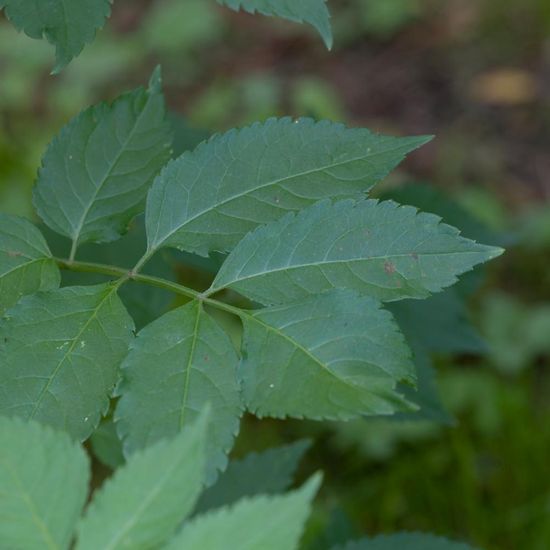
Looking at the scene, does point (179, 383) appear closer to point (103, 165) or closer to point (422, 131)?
point (103, 165)

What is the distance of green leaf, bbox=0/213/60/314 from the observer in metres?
0.95

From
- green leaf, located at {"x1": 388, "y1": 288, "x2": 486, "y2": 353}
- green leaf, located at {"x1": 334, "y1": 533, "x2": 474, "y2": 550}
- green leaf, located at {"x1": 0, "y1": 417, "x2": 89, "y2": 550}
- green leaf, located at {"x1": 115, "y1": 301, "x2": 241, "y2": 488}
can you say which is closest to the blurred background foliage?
green leaf, located at {"x1": 388, "y1": 288, "x2": 486, "y2": 353}

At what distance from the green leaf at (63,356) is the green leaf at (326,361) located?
0.14 metres

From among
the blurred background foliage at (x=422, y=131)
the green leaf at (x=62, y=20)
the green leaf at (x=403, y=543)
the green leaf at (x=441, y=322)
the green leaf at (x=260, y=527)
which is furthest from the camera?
the blurred background foliage at (x=422, y=131)

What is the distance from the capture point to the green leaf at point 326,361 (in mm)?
786

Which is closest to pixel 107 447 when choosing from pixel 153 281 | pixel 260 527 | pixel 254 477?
pixel 254 477

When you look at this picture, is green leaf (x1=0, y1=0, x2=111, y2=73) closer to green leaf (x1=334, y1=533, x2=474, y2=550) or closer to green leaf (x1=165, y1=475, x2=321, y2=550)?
green leaf (x1=165, y1=475, x2=321, y2=550)

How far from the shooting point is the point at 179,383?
0.83 metres

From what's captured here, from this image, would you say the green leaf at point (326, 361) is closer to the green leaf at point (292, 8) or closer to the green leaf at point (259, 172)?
the green leaf at point (259, 172)

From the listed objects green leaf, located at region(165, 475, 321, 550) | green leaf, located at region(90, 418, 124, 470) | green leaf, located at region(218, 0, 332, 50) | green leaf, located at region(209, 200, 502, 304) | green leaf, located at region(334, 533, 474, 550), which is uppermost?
green leaf, located at region(218, 0, 332, 50)

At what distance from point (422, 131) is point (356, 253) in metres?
3.21

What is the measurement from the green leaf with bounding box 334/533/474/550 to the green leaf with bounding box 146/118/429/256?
0.49m

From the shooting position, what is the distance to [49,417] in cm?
84

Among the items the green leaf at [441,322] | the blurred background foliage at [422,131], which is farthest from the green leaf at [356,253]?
the blurred background foliage at [422,131]
